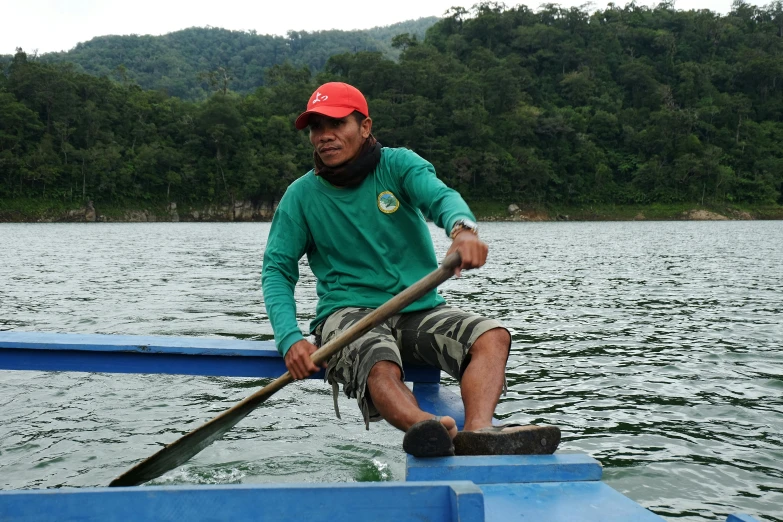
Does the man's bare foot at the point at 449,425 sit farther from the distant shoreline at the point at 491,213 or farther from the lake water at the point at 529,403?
the distant shoreline at the point at 491,213

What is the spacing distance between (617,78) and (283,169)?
6223cm

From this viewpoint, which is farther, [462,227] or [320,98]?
[320,98]

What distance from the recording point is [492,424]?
3.00 meters

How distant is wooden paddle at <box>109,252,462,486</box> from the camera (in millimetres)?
2740

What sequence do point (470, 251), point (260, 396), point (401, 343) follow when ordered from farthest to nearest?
point (401, 343)
point (260, 396)
point (470, 251)

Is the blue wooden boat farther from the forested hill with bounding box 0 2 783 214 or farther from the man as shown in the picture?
the forested hill with bounding box 0 2 783 214

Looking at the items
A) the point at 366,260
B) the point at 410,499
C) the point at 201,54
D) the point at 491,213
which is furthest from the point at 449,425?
the point at 201,54

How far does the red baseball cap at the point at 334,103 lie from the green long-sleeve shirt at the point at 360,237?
352 mm

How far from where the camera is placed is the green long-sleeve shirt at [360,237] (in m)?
3.86

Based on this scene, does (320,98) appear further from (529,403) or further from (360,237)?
(529,403)

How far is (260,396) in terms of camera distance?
3369mm

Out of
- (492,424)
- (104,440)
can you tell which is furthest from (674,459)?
(104,440)

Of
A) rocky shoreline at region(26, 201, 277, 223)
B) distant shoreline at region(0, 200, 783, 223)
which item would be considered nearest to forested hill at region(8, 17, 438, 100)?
rocky shoreline at region(26, 201, 277, 223)

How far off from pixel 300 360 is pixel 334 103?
1.30 meters
